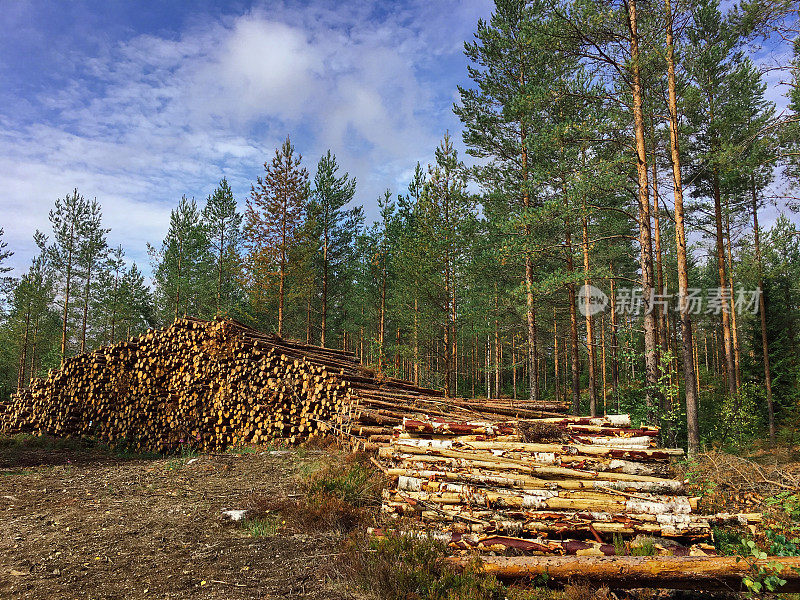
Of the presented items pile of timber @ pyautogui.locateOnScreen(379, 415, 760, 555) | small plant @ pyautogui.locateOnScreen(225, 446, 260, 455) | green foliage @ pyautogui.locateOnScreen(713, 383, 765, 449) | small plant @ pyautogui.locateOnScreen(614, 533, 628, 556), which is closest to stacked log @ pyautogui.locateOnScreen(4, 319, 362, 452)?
small plant @ pyautogui.locateOnScreen(225, 446, 260, 455)

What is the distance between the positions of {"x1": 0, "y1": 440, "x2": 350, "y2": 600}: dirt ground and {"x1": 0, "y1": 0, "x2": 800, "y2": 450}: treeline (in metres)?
8.73

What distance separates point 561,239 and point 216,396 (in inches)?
540

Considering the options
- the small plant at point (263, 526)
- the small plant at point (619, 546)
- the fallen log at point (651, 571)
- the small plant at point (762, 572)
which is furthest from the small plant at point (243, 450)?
the small plant at point (762, 572)

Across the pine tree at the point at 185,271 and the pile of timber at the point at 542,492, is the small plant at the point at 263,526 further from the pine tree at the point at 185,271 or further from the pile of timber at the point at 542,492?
the pine tree at the point at 185,271

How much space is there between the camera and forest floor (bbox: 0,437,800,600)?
3635 millimetres

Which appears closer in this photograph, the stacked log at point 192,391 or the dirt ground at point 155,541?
the dirt ground at point 155,541

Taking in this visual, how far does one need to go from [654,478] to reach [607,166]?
8439 mm

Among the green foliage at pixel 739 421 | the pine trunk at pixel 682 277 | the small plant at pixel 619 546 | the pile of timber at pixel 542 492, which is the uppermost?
the pine trunk at pixel 682 277

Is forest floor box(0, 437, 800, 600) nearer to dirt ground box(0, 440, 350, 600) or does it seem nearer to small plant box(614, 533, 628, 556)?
dirt ground box(0, 440, 350, 600)

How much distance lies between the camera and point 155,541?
4629 mm

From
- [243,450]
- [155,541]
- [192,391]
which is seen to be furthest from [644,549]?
[192,391]

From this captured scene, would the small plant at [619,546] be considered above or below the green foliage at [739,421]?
above

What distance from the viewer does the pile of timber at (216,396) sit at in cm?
916

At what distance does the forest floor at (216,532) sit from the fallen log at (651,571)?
0.59 feet
